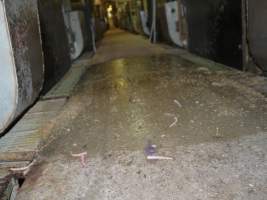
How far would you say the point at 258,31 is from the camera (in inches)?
84.0

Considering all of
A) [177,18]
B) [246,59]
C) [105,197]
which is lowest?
[105,197]

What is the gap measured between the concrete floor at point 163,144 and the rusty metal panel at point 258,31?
0.19 meters

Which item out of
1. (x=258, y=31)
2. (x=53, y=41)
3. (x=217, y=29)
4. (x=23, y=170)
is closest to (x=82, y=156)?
(x=23, y=170)

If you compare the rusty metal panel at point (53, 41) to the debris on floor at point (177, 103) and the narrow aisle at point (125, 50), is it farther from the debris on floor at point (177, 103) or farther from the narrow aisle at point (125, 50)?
the debris on floor at point (177, 103)

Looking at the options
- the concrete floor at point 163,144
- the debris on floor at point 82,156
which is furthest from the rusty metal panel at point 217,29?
the debris on floor at point 82,156

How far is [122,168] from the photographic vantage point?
1.12 meters

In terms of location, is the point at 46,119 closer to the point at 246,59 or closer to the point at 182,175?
the point at 182,175

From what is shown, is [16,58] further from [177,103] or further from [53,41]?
[53,41]

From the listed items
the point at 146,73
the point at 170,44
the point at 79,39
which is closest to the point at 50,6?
the point at 146,73

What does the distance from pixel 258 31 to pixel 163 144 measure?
1.42 metres

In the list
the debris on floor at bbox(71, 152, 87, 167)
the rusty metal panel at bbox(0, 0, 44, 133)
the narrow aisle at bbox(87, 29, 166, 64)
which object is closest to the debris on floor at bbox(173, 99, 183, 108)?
the debris on floor at bbox(71, 152, 87, 167)

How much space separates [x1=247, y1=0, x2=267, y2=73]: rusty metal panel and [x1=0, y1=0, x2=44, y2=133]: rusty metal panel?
1.66 meters

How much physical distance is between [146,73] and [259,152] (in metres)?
1.93

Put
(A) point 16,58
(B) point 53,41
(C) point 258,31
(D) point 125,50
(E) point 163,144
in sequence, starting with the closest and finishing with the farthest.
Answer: (A) point 16,58 → (E) point 163,144 → (C) point 258,31 → (B) point 53,41 → (D) point 125,50
